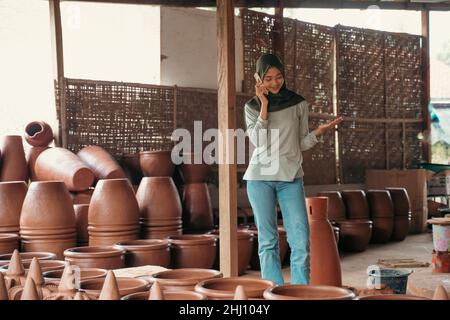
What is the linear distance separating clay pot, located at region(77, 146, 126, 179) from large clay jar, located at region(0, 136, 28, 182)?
535 millimetres

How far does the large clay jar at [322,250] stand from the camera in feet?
13.5

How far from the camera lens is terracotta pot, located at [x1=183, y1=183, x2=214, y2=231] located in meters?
5.73

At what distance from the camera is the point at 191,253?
191 inches

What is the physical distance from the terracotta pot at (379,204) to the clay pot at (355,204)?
285mm

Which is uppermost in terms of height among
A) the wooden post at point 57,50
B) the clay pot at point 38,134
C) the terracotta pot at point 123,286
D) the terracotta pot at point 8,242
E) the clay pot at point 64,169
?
the wooden post at point 57,50

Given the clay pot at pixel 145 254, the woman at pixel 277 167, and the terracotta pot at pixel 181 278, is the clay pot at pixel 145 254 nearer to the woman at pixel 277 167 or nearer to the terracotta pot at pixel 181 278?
the woman at pixel 277 167

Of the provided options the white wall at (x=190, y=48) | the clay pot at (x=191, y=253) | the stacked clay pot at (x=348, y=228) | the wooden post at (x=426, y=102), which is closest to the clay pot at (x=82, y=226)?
the clay pot at (x=191, y=253)

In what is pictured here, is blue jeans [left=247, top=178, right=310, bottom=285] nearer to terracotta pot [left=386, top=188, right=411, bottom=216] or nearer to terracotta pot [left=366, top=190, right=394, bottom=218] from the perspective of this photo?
terracotta pot [left=366, top=190, right=394, bottom=218]

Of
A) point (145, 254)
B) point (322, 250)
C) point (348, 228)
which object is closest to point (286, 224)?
point (322, 250)

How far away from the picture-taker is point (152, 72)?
6852 millimetres

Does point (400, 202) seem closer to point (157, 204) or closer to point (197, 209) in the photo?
point (197, 209)

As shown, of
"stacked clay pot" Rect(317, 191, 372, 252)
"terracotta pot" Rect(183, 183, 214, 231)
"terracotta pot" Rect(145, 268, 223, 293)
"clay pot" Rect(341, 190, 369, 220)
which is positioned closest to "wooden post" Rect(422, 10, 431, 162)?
"clay pot" Rect(341, 190, 369, 220)

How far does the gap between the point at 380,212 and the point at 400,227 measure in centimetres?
45
